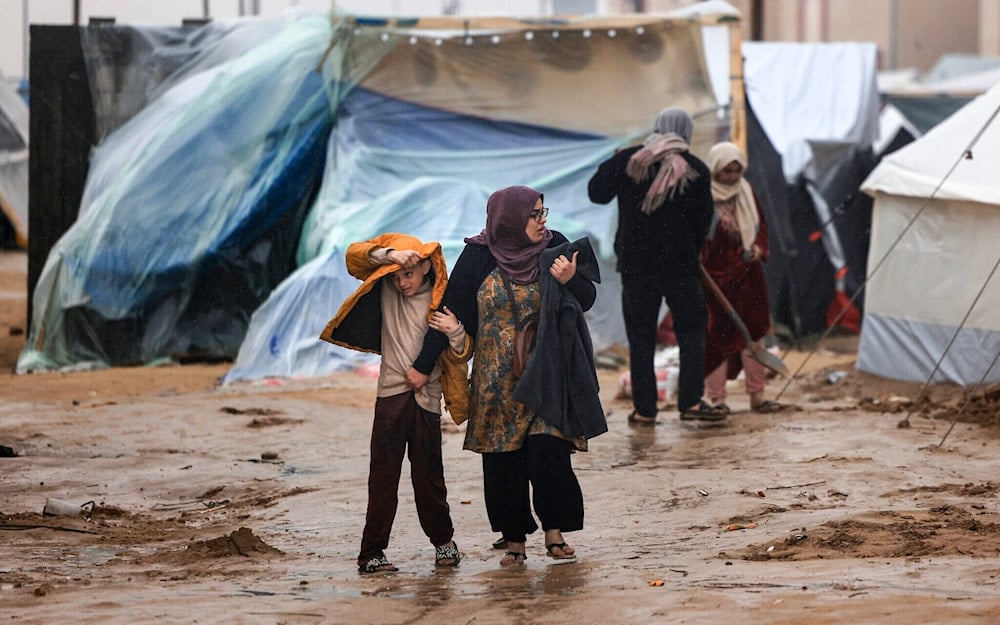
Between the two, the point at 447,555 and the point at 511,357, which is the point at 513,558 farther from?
→ the point at 511,357

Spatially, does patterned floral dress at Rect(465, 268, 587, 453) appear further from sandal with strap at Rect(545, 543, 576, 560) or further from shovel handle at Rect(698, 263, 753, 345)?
shovel handle at Rect(698, 263, 753, 345)

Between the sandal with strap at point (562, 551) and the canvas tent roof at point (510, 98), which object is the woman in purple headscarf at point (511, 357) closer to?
the sandal with strap at point (562, 551)

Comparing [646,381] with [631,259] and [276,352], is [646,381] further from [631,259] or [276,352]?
[276,352]

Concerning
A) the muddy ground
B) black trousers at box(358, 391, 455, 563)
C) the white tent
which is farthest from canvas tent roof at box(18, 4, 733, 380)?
black trousers at box(358, 391, 455, 563)

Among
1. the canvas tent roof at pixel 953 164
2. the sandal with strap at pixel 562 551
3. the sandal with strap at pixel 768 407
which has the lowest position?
the sandal with strap at pixel 768 407

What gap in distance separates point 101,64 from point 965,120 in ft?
24.5

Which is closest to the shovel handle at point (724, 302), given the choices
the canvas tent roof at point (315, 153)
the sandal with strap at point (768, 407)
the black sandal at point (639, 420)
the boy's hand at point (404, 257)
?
the sandal with strap at point (768, 407)

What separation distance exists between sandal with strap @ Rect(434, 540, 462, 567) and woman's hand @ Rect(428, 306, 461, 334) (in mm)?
783

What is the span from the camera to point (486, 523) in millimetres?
6008

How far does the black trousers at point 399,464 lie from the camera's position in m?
5.07

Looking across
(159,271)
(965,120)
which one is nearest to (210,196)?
(159,271)

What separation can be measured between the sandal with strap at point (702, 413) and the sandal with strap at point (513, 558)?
3.35 m

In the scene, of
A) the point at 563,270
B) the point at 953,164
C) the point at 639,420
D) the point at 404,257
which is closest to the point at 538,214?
the point at 563,270

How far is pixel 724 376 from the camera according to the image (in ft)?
28.8
